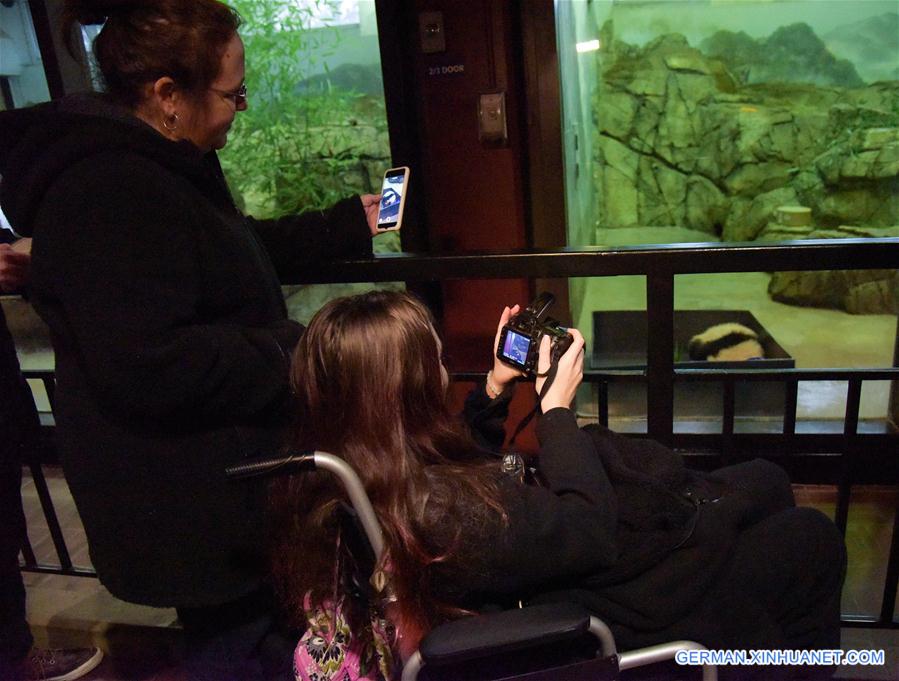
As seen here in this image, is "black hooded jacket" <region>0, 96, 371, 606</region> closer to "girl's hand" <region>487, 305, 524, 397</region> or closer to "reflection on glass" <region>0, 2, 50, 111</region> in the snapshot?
"girl's hand" <region>487, 305, 524, 397</region>

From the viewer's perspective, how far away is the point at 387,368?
Answer: 119cm

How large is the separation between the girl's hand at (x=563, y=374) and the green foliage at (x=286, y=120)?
3118 millimetres

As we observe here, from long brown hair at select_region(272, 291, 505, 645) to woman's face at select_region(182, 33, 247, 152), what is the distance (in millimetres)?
424

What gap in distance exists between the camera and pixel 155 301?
1.18 meters

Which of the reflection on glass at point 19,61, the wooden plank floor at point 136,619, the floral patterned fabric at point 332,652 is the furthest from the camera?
the reflection on glass at point 19,61

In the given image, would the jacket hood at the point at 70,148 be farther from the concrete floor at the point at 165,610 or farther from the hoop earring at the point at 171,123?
the concrete floor at the point at 165,610

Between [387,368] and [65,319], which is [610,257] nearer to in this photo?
[387,368]

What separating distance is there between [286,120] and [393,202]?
2991 millimetres

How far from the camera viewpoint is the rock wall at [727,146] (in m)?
7.12

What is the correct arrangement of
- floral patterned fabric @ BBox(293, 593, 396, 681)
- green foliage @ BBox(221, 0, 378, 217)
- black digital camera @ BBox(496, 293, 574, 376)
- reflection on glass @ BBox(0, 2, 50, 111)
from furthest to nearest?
green foliage @ BBox(221, 0, 378, 217) → reflection on glass @ BBox(0, 2, 50, 111) → black digital camera @ BBox(496, 293, 574, 376) → floral patterned fabric @ BBox(293, 593, 396, 681)

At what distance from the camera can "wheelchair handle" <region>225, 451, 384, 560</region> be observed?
106cm

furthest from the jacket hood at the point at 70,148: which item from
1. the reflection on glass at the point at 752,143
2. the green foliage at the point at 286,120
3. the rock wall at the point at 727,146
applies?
the rock wall at the point at 727,146

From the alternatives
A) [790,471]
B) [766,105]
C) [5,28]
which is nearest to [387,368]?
[790,471]

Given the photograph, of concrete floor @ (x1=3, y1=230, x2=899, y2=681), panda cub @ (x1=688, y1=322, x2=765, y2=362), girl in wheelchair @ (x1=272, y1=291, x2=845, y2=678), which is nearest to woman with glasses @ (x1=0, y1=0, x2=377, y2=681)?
girl in wheelchair @ (x1=272, y1=291, x2=845, y2=678)
